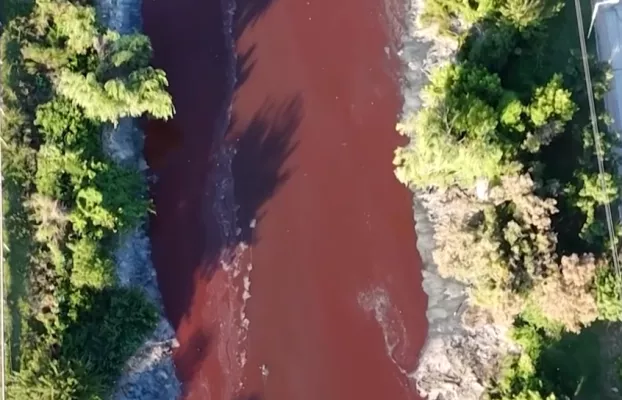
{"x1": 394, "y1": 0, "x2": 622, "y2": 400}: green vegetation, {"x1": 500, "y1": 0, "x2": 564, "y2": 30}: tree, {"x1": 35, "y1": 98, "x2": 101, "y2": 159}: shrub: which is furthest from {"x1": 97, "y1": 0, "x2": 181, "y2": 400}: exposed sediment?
{"x1": 500, "y1": 0, "x2": 564, "y2": 30}: tree

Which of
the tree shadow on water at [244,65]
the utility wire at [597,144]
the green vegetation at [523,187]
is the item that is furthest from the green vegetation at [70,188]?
the utility wire at [597,144]

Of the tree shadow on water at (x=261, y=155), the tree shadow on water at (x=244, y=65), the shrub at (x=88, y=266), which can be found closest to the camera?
the shrub at (x=88, y=266)

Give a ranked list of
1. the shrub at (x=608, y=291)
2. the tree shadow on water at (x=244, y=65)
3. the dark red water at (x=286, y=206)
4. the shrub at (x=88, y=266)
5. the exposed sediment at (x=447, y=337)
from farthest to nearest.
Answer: the tree shadow on water at (x=244, y=65) < the dark red water at (x=286, y=206) < the exposed sediment at (x=447, y=337) < the shrub at (x=88, y=266) < the shrub at (x=608, y=291)

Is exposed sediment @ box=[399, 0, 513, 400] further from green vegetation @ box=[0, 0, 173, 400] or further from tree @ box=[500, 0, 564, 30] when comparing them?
green vegetation @ box=[0, 0, 173, 400]

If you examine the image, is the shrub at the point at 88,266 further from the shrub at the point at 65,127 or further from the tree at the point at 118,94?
the tree at the point at 118,94

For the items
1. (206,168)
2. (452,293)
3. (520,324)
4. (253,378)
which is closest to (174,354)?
(253,378)

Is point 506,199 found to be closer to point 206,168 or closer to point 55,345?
point 206,168

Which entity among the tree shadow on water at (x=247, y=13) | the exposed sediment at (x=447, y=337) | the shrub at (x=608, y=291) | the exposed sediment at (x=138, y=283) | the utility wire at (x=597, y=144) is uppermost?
the utility wire at (x=597, y=144)

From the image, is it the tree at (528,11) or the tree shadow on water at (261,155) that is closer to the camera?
the tree at (528,11)
